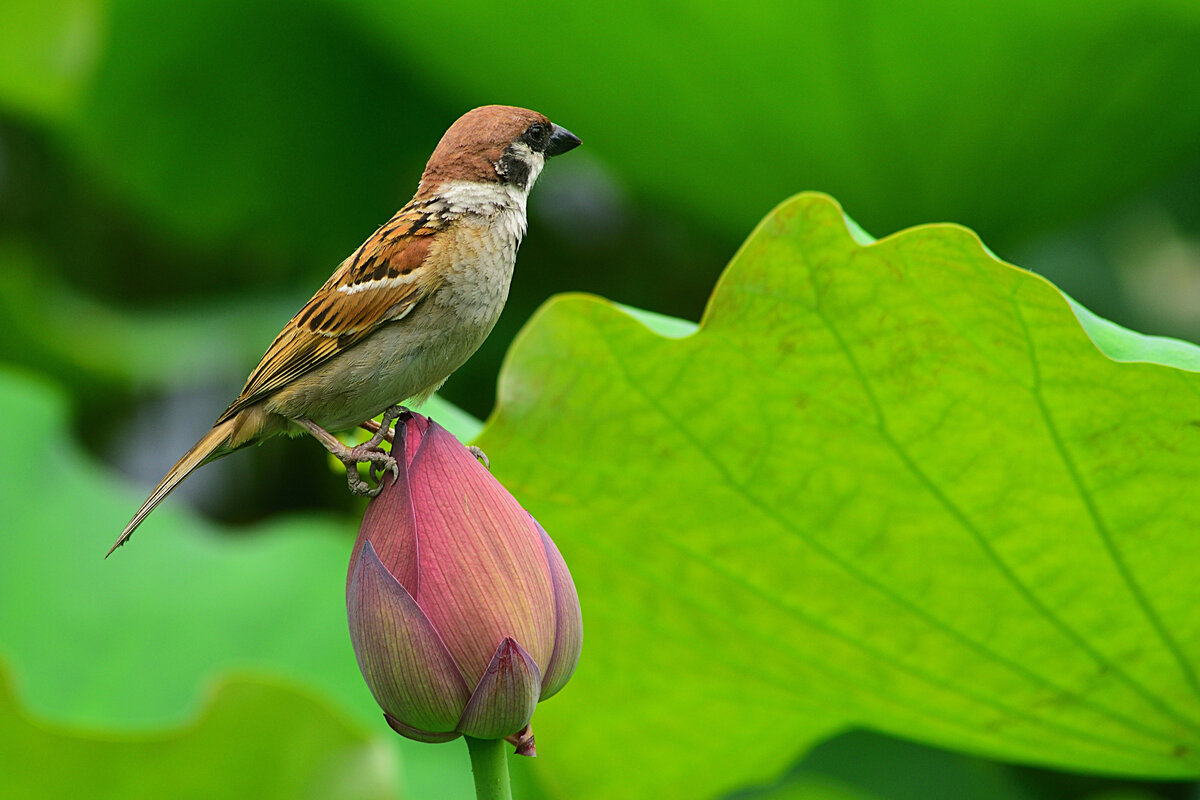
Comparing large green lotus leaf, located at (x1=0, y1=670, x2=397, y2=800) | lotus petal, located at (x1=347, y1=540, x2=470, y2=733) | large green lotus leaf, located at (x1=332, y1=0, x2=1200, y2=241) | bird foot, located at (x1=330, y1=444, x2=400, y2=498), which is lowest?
large green lotus leaf, located at (x1=0, y1=670, x2=397, y2=800)

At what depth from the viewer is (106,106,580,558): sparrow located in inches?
58.1

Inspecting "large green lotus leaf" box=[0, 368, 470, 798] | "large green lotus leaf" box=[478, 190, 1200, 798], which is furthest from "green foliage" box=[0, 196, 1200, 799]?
"large green lotus leaf" box=[0, 368, 470, 798]

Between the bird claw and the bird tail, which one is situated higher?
the bird claw

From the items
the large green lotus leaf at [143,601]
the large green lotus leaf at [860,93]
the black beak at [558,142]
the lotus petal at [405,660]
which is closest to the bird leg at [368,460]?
the lotus petal at [405,660]

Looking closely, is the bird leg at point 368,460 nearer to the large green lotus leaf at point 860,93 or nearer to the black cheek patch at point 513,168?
the black cheek patch at point 513,168

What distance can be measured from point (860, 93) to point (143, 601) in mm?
1919

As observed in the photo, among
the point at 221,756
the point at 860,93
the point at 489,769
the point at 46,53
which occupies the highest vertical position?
the point at 860,93

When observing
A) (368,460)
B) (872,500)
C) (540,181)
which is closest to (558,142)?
(368,460)

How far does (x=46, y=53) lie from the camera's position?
11.5 feet

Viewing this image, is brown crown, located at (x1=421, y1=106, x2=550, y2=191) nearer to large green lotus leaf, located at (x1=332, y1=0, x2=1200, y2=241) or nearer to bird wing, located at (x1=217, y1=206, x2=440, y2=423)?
bird wing, located at (x1=217, y1=206, x2=440, y2=423)

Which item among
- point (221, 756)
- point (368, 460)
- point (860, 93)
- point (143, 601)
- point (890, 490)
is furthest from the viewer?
point (143, 601)

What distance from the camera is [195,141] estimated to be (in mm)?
3645

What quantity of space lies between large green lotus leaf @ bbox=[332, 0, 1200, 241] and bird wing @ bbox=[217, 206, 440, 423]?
1.18 m

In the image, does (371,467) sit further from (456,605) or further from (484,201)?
(484,201)
